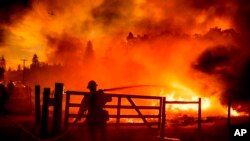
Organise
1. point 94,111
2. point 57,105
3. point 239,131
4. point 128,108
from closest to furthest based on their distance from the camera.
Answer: point 239,131 < point 94,111 < point 57,105 < point 128,108

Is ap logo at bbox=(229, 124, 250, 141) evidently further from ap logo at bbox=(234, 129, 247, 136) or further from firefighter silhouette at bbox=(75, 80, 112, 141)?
firefighter silhouette at bbox=(75, 80, 112, 141)

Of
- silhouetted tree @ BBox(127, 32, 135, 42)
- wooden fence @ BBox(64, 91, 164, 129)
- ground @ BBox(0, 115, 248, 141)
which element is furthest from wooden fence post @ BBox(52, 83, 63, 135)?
silhouetted tree @ BBox(127, 32, 135, 42)

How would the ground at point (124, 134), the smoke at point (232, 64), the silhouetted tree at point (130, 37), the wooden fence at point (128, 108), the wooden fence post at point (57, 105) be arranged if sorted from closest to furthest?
1. the wooden fence post at point (57, 105)
2. the wooden fence at point (128, 108)
3. the ground at point (124, 134)
4. the smoke at point (232, 64)
5. the silhouetted tree at point (130, 37)

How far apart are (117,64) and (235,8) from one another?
52.8 feet

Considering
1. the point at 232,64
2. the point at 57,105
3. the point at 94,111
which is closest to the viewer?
the point at 94,111

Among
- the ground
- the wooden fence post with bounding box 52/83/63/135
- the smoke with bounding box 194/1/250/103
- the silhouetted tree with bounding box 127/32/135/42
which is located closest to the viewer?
the wooden fence post with bounding box 52/83/63/135

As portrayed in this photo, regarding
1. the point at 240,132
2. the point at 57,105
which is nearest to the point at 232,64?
the point at 57,105

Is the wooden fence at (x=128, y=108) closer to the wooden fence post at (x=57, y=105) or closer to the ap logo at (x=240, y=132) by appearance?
the wooden fence post at (x=57, y=105)

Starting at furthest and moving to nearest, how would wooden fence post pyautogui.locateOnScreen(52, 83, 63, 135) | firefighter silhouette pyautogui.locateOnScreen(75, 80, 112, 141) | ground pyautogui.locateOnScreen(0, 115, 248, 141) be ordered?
ground pyautogui.locateOnScreen(0, 115, 248, 141)
wooden fence post pyautogui.locateOnScreen(52, 83, 63, 135)
firefighter silhouette pyautogui.locateOnScreen(75, 80, 112, 141)

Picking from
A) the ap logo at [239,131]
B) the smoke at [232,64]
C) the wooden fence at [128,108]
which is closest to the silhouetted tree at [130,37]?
the smoke at [232,64]

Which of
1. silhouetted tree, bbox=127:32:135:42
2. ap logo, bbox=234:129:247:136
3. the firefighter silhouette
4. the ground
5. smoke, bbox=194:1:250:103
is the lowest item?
the ground

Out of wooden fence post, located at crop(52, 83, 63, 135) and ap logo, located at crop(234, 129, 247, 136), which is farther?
wooden fence post, located at crop(52, 83, 63, 135)

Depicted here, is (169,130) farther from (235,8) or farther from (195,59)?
(235,8)

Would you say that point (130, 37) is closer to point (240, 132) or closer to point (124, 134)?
point (124, 134)
